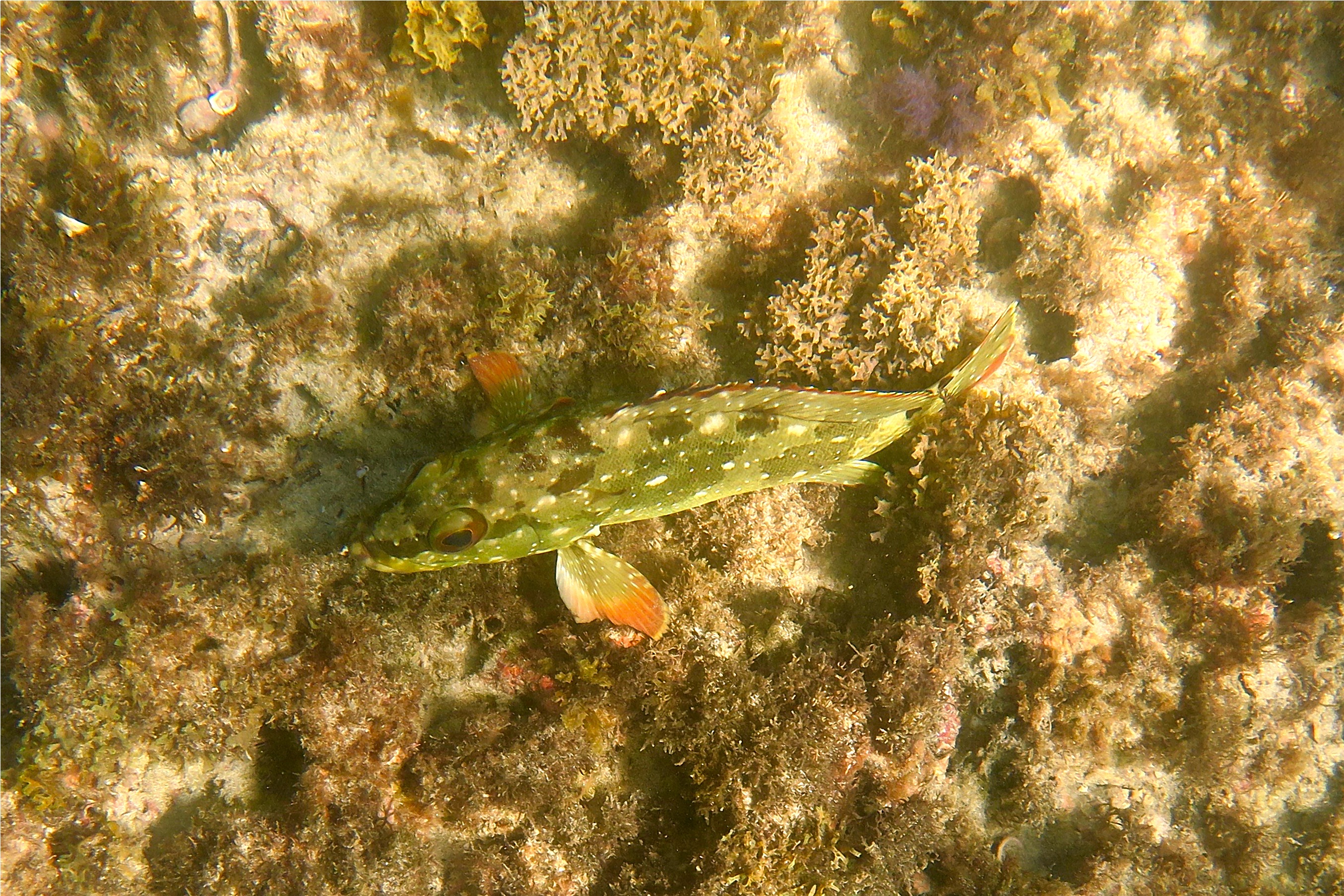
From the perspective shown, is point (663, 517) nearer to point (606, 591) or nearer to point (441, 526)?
point (606, 591)

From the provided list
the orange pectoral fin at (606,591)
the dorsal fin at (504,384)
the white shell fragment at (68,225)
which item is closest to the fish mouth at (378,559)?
the orange pectoral fin at (606,591)

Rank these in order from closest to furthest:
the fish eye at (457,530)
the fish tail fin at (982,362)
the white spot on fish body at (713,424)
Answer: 1. the fish eye at (457,530)
2. the white spot on fish body at (713,424)
3. the fish tail fin at (982,362)

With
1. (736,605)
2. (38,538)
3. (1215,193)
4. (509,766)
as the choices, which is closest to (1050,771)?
(736,605)

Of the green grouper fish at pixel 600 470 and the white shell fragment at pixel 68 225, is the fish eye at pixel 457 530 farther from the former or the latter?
the white shell fragment at pixel 68 225

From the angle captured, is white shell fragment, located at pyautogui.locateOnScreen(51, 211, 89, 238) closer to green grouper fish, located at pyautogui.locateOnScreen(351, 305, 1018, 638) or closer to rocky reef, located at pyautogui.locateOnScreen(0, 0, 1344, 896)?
rocky reef, located at pyautogui.locateOnScreen(0, 0, 1344, 896)

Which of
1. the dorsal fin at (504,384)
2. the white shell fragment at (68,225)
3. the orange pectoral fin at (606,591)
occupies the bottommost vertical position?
the orange pectoral fin at (606,591)

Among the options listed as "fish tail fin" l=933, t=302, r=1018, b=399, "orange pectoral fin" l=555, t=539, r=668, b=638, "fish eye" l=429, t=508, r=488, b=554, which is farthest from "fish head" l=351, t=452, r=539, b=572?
"fish tail fin" l=933, t=302, r=1018, b=399

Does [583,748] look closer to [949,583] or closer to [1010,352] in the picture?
[949,583]

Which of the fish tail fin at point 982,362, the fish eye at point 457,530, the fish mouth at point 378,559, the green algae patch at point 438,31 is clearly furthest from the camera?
the green algae patch at point 438,31
